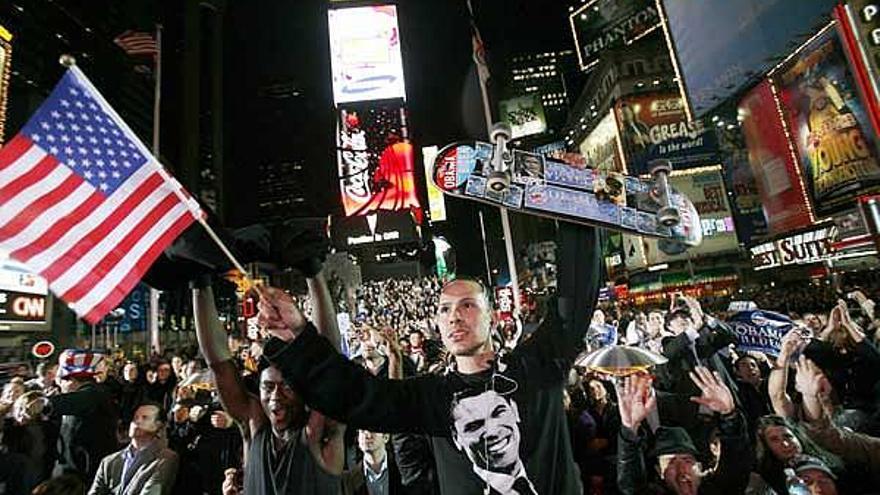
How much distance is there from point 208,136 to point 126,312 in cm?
1731

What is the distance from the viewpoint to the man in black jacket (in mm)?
2217

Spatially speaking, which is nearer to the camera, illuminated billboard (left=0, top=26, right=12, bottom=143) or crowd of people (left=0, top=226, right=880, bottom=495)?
crowd of people (left=0, top=226, right=880, bottom=495)

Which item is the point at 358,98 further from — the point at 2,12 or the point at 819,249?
the point at 819,249

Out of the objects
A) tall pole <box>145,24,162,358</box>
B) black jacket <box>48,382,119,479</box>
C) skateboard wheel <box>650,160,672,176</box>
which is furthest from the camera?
tall pole <box>145,24,162,358</box>

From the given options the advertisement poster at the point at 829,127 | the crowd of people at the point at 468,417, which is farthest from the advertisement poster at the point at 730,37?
the crowd of people at the point at 468,417

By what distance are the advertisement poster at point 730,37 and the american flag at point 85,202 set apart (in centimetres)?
2262

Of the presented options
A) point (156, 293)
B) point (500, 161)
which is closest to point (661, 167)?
point (500, 161)

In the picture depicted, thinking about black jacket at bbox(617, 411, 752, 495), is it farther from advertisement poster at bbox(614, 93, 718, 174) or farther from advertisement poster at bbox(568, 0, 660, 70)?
advertisement poster at bbox(568, 0, 660, 70)

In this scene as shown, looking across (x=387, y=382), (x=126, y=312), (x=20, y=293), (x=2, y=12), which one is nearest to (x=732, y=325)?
(x=387, y=382)

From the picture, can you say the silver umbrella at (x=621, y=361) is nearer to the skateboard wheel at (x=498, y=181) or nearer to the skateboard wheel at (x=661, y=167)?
the skateboard wheel at (x=661, y=167)

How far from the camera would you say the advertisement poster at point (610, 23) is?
35.1 metres

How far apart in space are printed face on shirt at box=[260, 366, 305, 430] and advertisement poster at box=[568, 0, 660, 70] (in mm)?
38559

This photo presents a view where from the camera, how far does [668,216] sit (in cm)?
284

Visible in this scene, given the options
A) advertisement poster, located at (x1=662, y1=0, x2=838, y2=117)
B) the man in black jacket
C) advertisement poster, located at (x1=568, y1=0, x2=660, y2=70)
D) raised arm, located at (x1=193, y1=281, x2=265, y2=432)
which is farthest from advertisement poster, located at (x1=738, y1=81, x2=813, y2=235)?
raised arm, located at (x1=193, y1=281, x2=265, y2=432)
